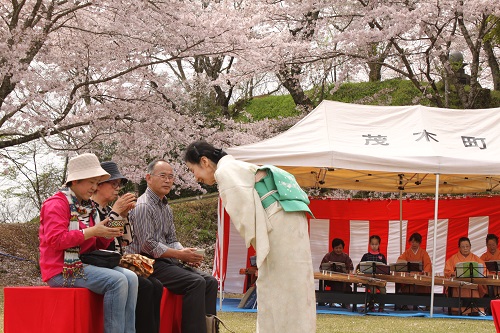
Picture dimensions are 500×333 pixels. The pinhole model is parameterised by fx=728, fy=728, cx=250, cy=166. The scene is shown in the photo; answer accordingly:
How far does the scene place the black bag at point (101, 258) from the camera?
4.54 meters

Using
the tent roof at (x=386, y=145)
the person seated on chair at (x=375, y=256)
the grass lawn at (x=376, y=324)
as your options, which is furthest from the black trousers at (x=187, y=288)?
the person seated on chair at (x=375, y=256)

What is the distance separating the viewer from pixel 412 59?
1877 centimetres

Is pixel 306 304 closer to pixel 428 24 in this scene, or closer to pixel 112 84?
pixel 112 84

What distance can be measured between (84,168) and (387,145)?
5473mm

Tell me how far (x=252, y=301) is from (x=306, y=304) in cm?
608

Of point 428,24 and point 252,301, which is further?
point 428,24

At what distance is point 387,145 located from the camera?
9273 mm

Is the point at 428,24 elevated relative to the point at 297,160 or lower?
elevated

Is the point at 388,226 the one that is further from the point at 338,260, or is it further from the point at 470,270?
the point at 470,270

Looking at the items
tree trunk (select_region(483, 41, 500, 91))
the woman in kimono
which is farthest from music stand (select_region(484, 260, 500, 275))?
tree trunk (select_region(483, 41, 500, 91))

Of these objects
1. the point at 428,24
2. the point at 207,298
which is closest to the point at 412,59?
the point at 428,24

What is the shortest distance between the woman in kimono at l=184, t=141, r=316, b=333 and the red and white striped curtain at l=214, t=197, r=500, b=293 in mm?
7713

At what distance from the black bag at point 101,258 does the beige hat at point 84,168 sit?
1.57 ft

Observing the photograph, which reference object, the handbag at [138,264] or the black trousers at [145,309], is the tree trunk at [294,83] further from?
the black trousers at [145,309]
